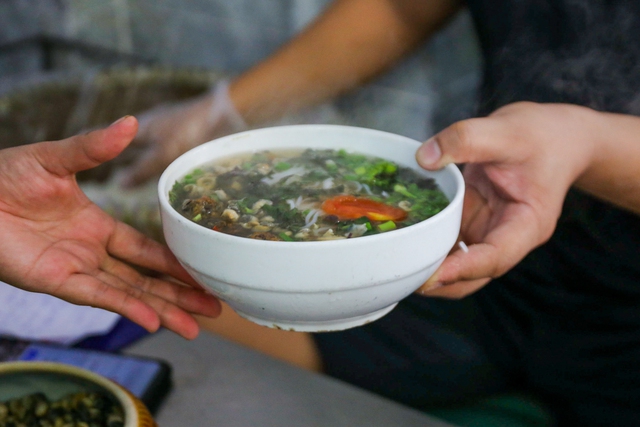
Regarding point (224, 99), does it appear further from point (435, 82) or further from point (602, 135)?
point (602, 135)

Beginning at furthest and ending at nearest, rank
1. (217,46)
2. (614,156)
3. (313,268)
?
1. (217,46)
2. (614,156)
3. (313,268)

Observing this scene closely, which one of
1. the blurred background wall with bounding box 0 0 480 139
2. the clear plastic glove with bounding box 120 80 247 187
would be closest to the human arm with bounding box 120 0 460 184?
the clear plastic glove with bounding box 120 80 247 187

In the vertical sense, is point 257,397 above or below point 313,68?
below

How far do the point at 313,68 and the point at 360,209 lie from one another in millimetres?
1247

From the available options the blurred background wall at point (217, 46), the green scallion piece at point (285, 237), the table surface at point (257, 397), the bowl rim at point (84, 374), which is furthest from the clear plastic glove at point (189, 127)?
the green scallion piece at point (285, 237)

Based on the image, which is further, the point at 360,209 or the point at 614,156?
the point at 614,156

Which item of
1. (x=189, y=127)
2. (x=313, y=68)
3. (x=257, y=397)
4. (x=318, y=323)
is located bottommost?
(x=257, y=397)

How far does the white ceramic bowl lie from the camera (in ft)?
2.81

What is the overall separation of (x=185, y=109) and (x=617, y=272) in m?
1.63

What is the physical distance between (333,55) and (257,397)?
1331 mm

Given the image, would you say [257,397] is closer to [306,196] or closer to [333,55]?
[306,196]

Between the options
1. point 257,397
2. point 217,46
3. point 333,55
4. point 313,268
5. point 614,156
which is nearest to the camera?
point 313,268

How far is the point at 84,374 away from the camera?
1.16 metres

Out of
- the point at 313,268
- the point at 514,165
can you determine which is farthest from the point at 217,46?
the point at 313,268
